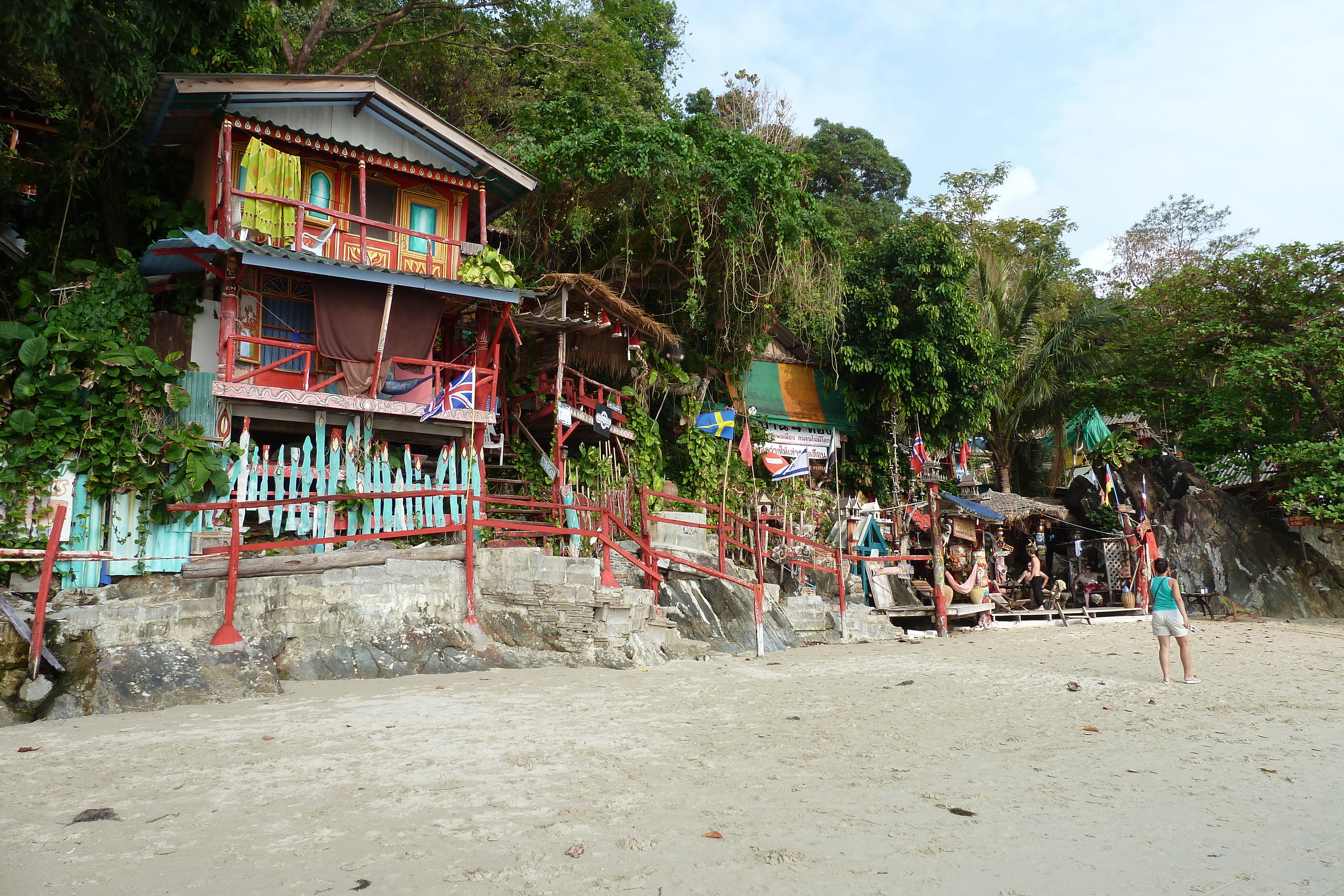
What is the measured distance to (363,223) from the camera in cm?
1388

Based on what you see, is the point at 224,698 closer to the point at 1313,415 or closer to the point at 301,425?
the point at 301,425

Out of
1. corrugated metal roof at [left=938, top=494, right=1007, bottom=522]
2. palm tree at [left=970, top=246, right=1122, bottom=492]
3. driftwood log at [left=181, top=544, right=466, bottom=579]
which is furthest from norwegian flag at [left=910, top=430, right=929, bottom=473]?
driftwood log at [left=181, top=544, right=466, bottom=579]

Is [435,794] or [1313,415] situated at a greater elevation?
[1313,415]

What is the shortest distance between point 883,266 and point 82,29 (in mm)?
17611

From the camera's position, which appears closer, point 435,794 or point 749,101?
point 435,794

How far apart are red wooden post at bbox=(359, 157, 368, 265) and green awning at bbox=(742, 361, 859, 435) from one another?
426 inches

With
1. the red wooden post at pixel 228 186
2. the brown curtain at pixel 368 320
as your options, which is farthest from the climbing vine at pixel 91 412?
the brown curtain at pixel 368 320

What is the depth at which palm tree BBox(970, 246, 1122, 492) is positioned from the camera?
982 inches

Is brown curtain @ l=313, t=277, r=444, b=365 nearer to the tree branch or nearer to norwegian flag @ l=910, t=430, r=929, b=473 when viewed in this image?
the tree branch

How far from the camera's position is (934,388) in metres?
22.1

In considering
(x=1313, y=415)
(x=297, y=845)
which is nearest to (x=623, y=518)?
(x=297, y=845)

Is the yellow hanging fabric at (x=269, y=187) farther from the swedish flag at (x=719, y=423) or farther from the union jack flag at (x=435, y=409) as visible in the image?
the swedish flag at (x=719, y=423)

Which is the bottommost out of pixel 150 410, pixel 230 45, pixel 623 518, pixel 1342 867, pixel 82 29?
pixel 1342 867

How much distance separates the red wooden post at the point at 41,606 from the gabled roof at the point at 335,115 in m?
7.32
